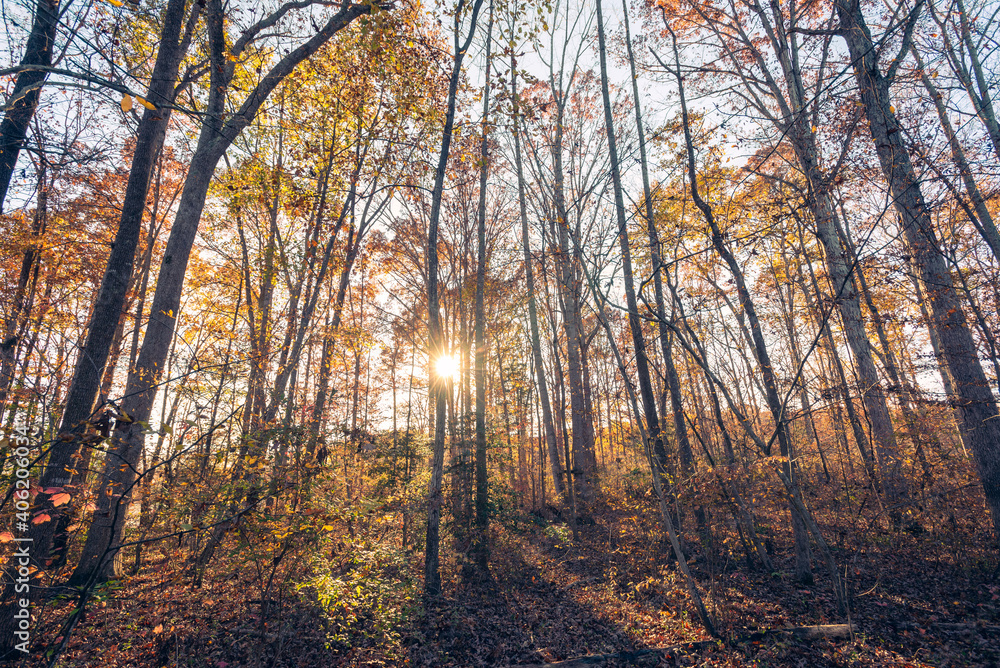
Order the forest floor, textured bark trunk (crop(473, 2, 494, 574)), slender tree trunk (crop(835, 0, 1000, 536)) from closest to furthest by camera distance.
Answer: the forest floor → slender tree trunk (crop(835, 0, 1000, 536)) → textured bark trunk (crop(473, 2, 494, 574))

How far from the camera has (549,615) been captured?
5586 mm

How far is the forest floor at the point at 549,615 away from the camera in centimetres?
406

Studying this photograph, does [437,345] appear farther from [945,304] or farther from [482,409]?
[945,304]

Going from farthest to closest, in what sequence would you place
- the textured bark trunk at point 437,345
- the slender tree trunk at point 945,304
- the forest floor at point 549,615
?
the textured bark trunk at point 437,345, the slender tree trunk at point 945,304, the forest floor at point 549,615

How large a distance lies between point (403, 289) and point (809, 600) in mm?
13063

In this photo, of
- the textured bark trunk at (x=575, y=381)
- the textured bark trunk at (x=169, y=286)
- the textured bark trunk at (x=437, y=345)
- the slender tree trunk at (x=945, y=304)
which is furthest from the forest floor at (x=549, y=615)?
the textured bark trunk at (x=575, y=381)

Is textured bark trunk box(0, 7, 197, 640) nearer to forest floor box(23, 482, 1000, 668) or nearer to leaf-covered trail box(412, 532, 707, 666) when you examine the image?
forest floor box(23, 482, 1000, 668)

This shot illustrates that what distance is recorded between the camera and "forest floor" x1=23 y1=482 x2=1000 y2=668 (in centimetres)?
406

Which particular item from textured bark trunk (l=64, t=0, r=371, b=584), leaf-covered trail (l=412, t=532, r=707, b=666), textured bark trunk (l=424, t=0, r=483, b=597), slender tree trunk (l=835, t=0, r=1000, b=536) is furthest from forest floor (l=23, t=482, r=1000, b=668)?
slender tree trunk (l=835, t=0, r=1000, b=536)

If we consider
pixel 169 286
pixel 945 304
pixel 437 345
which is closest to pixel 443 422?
pixel 437 345

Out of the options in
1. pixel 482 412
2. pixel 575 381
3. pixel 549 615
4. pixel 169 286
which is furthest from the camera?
pixel 575 381

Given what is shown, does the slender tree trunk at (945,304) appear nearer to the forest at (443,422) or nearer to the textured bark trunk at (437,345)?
the forest at (443,422)

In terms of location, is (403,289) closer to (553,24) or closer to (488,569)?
(553,24)

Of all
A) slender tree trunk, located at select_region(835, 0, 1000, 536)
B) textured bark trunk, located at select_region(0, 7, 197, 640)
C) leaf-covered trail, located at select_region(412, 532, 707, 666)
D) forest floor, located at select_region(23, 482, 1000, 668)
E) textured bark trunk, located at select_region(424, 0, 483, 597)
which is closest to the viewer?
textured bark trunk, located at select_region(0, 7, 197, 640)
